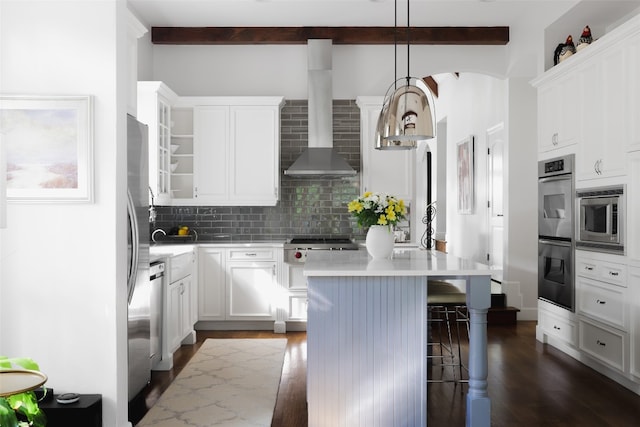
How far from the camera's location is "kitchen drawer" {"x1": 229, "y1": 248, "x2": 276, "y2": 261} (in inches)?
226

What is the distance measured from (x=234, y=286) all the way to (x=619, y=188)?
3694mm

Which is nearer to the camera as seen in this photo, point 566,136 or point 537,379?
point 537,379

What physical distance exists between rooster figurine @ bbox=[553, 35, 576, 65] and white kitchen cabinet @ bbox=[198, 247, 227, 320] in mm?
3734

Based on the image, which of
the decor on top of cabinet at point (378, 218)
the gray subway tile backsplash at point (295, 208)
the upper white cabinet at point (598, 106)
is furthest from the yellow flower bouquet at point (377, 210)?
the gray subway tile backsplash at point (295, 208)

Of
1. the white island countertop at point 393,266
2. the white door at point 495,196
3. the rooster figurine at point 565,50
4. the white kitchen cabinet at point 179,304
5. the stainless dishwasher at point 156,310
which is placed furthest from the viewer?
the white door at point 495,196

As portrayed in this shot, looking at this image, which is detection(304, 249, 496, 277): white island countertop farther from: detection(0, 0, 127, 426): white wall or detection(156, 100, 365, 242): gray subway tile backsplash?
detection(156, 100, 365, 242): gray subway tile backsplash

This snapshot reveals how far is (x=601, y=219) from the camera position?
4086mm

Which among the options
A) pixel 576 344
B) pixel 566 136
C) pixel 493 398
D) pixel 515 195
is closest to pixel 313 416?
pixel 493 398

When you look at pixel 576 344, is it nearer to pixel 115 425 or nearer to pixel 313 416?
pixel 313 416

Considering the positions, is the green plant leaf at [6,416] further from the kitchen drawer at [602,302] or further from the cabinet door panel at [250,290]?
the cabinet door panel at [250,290]

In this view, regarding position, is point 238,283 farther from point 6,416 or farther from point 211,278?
point 6,416

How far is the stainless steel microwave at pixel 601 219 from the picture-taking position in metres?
3.87

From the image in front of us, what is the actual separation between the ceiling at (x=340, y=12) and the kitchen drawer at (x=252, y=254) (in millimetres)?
2451

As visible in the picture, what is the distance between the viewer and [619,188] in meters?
3.86
